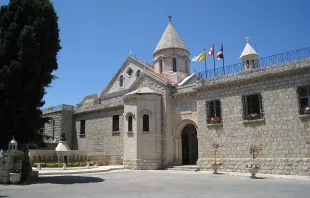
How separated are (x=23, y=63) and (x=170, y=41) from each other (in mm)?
15693

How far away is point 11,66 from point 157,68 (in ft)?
51.6

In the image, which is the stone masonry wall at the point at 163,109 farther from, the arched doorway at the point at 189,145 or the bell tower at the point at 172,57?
the bell tower at the point at 172,57

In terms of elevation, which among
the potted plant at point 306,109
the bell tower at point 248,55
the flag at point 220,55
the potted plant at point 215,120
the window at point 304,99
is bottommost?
the potted plant at point 215,120

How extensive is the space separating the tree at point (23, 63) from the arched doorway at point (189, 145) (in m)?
11.2

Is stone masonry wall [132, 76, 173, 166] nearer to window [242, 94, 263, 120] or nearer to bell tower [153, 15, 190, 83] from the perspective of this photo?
bell tower [153, 15, 190, 83]

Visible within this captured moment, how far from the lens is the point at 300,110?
50.5ft

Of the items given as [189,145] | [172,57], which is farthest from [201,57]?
[189,145]

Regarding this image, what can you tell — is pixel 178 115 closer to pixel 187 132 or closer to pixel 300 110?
pixel 187 132

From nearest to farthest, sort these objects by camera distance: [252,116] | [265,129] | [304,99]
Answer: [304,99] → [265,129] → [252,116]

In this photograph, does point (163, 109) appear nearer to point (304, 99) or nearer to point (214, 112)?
point (214, 112)

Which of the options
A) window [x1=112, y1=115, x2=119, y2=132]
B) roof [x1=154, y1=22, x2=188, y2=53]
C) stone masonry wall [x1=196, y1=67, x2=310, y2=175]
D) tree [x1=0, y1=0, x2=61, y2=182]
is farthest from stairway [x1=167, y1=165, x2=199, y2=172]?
roof [x1=154, y1=22, x2=188, y2=53]

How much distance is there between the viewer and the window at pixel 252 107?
672 inches

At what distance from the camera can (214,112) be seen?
1897 cm

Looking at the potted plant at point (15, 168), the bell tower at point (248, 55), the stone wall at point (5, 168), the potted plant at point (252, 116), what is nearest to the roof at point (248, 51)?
the bell tower at point (248, 55)
